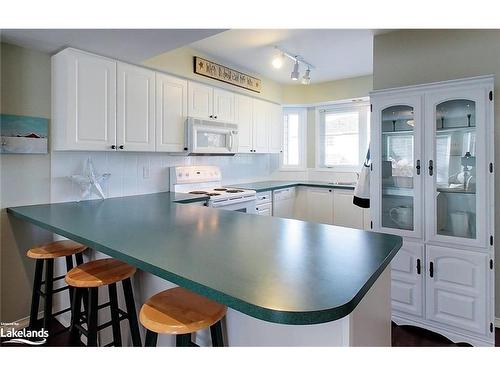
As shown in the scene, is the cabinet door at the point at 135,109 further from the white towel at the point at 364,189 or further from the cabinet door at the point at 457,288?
the cabinet door at the point at 457,288

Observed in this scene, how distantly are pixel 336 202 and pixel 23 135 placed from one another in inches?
142

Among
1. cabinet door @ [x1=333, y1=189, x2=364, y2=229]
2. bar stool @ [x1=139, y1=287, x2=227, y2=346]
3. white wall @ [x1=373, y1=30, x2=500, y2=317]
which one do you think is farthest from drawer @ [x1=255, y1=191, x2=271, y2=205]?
bar stool @ [x1=139, y1=287, x2=227, y2=346]

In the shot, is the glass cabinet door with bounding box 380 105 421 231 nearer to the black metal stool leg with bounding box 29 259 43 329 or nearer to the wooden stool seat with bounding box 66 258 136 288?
the wooden stool seat with bounding box 66 258 136 288

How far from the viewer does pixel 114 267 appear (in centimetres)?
166

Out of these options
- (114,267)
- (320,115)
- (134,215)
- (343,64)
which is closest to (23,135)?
(134,215)

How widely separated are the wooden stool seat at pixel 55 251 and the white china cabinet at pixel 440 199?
230cm

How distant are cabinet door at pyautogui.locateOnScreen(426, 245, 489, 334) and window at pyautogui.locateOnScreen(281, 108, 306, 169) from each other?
10.1ft

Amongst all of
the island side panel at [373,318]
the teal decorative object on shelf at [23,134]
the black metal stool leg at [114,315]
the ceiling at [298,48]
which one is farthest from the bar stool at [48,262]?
the ceiling at [298,48]

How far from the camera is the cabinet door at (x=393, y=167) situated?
2.50 metres

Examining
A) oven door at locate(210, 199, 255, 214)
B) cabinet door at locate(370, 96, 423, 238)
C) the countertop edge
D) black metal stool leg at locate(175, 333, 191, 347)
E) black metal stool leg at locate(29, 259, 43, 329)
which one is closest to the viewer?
the countertop edge

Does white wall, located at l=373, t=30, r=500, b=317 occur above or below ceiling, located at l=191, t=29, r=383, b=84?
below

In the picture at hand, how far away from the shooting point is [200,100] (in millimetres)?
3445

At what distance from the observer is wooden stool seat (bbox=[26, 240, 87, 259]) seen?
1.98 metres
